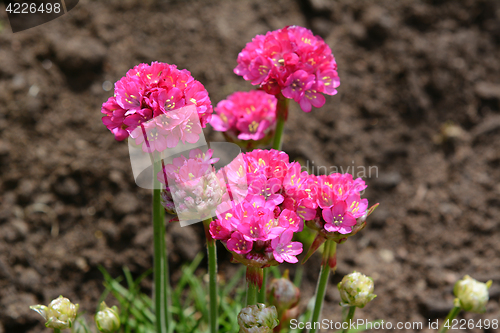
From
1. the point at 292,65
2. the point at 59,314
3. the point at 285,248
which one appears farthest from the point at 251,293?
the point at 292,65

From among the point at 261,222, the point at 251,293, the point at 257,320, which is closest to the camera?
the point at 261,222

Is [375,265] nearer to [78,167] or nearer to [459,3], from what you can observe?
[78,167]

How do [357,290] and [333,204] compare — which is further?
[357,290]

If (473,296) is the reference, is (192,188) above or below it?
above

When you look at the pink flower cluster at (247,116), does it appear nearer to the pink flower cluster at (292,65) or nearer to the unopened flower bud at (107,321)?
the pink flower cluster at (292,65)

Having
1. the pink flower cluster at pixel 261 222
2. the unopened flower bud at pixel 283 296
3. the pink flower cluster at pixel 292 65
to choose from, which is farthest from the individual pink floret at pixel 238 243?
the unopened flower bud at pixel 283 296

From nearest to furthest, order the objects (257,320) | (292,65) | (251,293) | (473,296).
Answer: (257,320) < (251,293) < (292,65) < (473,296)

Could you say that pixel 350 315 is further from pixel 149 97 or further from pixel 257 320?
pixel 149 97
